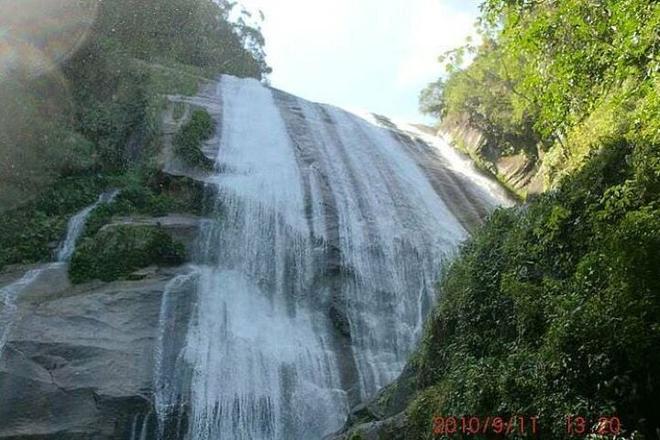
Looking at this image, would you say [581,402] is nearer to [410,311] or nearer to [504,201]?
[410,311]

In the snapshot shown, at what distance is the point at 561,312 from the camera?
6.70 m

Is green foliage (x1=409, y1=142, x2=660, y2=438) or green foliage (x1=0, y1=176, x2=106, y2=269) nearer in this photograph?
green foliage (x1=409, y1=142, x2=660, y2=438)

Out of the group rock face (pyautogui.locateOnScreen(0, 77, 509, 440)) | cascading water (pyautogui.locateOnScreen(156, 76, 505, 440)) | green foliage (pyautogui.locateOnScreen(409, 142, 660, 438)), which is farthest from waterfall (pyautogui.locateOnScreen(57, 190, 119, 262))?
green foliage (pyautogui.locateOnScreen(409, 142, 660, 438))

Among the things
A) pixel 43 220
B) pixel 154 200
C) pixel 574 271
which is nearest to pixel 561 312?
pixel 574 271

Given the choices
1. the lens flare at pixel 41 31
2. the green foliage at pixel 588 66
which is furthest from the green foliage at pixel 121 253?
the lens flare at pixel 41 31

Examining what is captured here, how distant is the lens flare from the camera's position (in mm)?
21609

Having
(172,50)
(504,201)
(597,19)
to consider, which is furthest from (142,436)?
(172,50)

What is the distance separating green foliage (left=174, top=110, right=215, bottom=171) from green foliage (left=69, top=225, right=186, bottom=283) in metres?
3.47

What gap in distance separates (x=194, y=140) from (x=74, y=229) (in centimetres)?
452

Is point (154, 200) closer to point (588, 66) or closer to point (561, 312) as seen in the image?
point (588, 66)

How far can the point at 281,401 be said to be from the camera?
40.5 feet

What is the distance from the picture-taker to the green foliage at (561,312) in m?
6.03

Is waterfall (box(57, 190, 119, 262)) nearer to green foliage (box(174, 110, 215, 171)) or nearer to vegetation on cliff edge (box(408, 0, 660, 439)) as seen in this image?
green foliage (box(174, 110, 215, 171))

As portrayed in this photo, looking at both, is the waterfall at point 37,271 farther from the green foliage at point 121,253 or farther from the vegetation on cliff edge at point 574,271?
the vegetation on cliff edge at point 574,271
